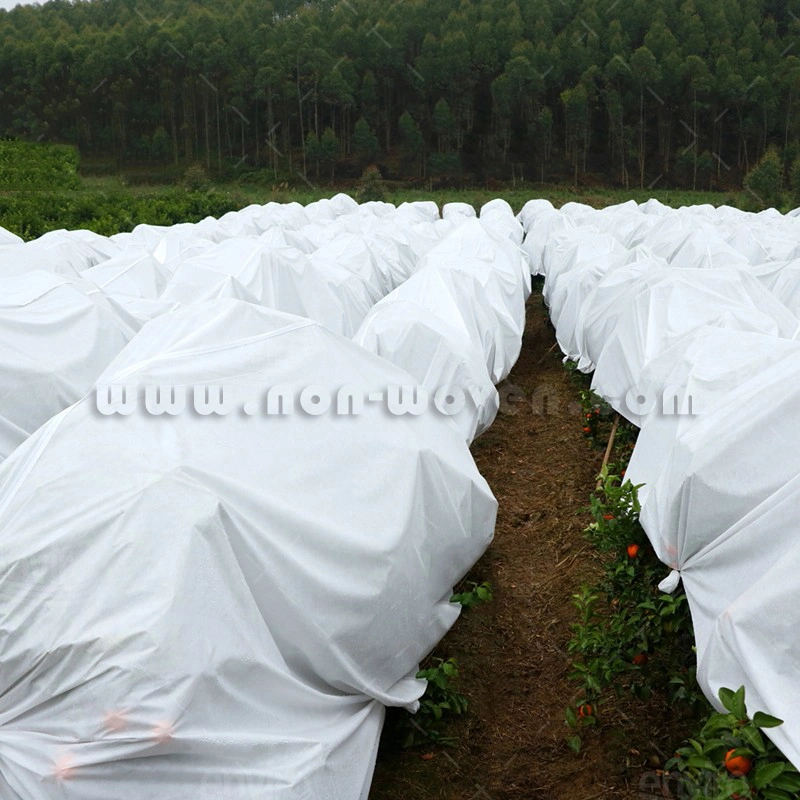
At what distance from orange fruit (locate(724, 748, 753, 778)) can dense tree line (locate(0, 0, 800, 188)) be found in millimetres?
47292

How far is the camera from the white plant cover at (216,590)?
2.80 meters

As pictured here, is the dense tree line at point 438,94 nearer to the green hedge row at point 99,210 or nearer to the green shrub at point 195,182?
the green shrub at point 195,182

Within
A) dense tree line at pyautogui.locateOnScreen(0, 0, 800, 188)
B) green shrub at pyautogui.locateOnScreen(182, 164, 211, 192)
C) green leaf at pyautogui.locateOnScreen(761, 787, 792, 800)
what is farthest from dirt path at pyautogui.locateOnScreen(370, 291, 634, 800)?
dense tree line at pyautogui.locateOnScreen(0, 0, 800, 188)

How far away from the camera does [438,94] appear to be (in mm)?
53969

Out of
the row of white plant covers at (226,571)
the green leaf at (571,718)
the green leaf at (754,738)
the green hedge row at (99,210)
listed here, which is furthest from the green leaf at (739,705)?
the green hedge row at (99,210)

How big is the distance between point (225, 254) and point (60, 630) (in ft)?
25.0

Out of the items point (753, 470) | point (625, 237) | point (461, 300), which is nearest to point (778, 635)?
point (753, 470)

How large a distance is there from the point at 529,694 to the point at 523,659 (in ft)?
1.17

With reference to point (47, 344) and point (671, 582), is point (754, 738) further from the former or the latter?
point (47, 344)

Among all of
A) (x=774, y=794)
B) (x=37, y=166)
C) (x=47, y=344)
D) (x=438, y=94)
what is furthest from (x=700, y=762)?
(x=438, y=94)

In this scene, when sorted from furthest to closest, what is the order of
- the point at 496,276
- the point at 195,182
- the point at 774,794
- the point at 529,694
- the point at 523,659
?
the point at 195,182, the point at 496,276, the point at 523,659, the point at 529,694, the point at 774,794

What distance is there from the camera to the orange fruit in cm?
255

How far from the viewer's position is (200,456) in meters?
3.41

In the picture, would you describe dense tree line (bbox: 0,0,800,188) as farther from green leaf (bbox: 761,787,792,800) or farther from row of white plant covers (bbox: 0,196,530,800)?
green leaf (bbox: 761,787,792,800)
